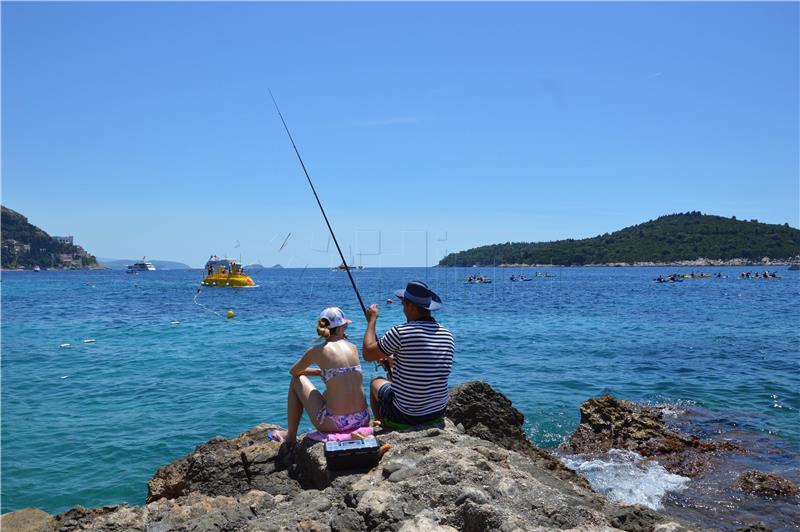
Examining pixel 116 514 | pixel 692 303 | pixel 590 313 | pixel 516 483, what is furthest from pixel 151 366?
pixel 692 303

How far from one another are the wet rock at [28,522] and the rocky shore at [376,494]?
0.04ft

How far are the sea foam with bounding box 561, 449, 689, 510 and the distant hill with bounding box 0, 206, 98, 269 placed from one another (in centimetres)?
15837

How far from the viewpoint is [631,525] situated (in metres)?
4.45

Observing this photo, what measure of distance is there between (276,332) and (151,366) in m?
7.99

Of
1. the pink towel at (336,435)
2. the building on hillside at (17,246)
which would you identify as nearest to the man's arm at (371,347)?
the pink towel at (336,435)

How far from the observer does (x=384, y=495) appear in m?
4.30

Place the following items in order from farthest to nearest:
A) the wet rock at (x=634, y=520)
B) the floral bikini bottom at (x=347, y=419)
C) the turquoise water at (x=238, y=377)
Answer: the turquoise water at (x=238, y=377) < the floral bikini bottom at (x=347, y=419) < the wet rock at (x=634, y=520)

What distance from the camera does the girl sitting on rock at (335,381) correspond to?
5422mm

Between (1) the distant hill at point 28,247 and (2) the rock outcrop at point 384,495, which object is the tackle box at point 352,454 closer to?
(2) the rock outcrop at point 384,495

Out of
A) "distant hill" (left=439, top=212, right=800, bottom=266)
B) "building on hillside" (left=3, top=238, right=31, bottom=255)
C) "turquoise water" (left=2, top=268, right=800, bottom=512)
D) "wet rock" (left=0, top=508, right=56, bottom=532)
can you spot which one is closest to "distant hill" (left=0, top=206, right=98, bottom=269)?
"building on hillside" (left=3, top=238, right=31, bottom=255)

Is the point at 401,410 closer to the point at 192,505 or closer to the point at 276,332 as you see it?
the point at 192,505

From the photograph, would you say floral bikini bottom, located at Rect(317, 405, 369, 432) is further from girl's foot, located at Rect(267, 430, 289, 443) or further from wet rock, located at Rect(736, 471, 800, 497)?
wet rock, located at Rect(736, 471, 800, 497)

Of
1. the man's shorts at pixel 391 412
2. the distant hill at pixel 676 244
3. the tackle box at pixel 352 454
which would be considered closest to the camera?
the tackle box at pixel 352 454

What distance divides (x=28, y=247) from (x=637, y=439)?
177 m
